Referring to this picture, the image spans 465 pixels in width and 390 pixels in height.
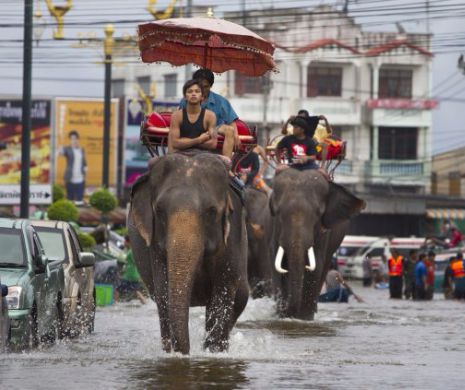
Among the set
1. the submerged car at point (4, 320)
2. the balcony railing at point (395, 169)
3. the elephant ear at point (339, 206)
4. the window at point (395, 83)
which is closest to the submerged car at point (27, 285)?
the submerged car at point (4, 320)

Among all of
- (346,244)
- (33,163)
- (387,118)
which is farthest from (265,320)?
(387,118)

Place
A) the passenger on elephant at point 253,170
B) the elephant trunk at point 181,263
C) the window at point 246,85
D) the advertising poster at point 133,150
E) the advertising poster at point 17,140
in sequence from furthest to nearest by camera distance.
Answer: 1. the window at point 246,85
2. the advertising poster at point 17,140
3. the advertising poster at point 133,150
4. the passenger on elephant at point 253,170
5. the elephant trunk at point 181,263

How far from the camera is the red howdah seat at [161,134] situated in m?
14.0

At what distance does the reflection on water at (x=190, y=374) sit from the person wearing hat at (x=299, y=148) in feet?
26.1

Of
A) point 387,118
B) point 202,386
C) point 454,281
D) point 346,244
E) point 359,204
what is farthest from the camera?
point 387,118

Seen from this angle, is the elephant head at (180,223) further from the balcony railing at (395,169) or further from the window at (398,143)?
the window at (398,143)

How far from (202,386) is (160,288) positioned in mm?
2258

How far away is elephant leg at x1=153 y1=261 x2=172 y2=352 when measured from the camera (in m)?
12.8

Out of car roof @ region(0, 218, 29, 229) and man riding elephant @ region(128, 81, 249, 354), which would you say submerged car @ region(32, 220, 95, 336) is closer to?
car roof @ region(0, 218, 29, 229)

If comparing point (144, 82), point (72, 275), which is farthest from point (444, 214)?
point (72, 275)

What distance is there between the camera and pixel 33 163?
7375cm

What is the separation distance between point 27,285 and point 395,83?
240 feet

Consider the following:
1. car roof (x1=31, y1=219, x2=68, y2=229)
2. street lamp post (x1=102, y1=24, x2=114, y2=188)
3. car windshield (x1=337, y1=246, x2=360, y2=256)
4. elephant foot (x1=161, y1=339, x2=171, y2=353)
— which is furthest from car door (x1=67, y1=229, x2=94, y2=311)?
car windshield (x1=337, y1=246, x2=360, y2=256)

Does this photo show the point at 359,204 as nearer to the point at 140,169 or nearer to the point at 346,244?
the point at 346,244
